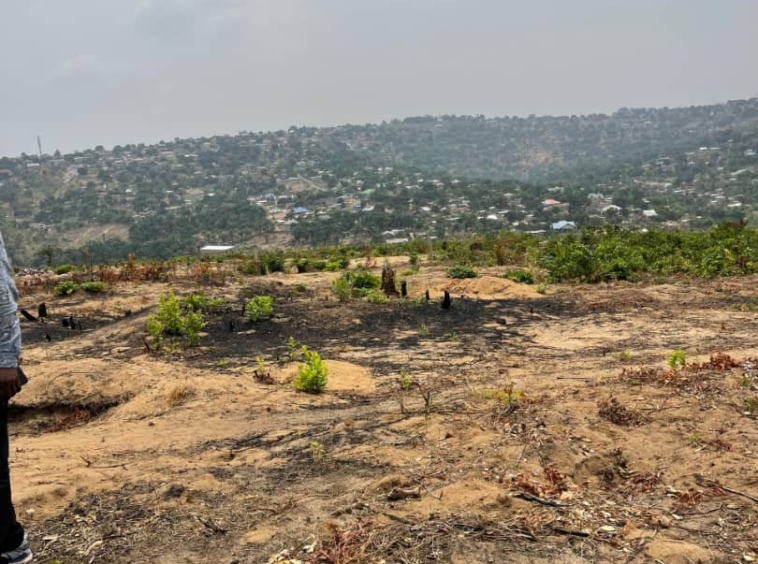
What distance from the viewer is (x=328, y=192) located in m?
80.5

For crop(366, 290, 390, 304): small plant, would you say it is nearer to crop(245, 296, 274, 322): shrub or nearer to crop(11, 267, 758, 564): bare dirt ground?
crop(245, 296, 274, 322): shrub

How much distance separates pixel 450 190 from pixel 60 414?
66.3 m

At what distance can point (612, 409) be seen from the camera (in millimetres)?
Result: 4613

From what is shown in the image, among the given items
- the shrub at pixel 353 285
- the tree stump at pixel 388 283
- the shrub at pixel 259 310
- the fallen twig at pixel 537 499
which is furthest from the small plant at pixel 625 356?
the shrub at pixel 353 285

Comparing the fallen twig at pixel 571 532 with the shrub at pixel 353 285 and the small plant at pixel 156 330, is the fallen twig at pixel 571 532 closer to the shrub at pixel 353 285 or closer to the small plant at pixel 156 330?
the small plant at pixel 156 330

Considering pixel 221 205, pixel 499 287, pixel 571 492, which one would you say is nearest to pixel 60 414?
pixel 571 492

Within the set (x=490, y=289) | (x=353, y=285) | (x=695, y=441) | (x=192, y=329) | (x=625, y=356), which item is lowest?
(x=490, y=289)

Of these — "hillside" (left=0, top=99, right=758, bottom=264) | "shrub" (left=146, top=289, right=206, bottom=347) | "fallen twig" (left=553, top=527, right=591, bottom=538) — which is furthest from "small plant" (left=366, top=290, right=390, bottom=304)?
"hillside" (left=0, top=99, right=758, bottom=264)

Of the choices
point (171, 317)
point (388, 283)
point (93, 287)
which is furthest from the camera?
point (93, 287)

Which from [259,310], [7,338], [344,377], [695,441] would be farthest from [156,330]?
[695,441]

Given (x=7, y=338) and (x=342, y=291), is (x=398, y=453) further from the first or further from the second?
(x=342, y=291)

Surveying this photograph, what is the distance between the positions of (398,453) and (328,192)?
256 feet

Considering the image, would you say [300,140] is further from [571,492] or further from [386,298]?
[571,492]

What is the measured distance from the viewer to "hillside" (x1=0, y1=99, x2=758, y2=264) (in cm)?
5328
